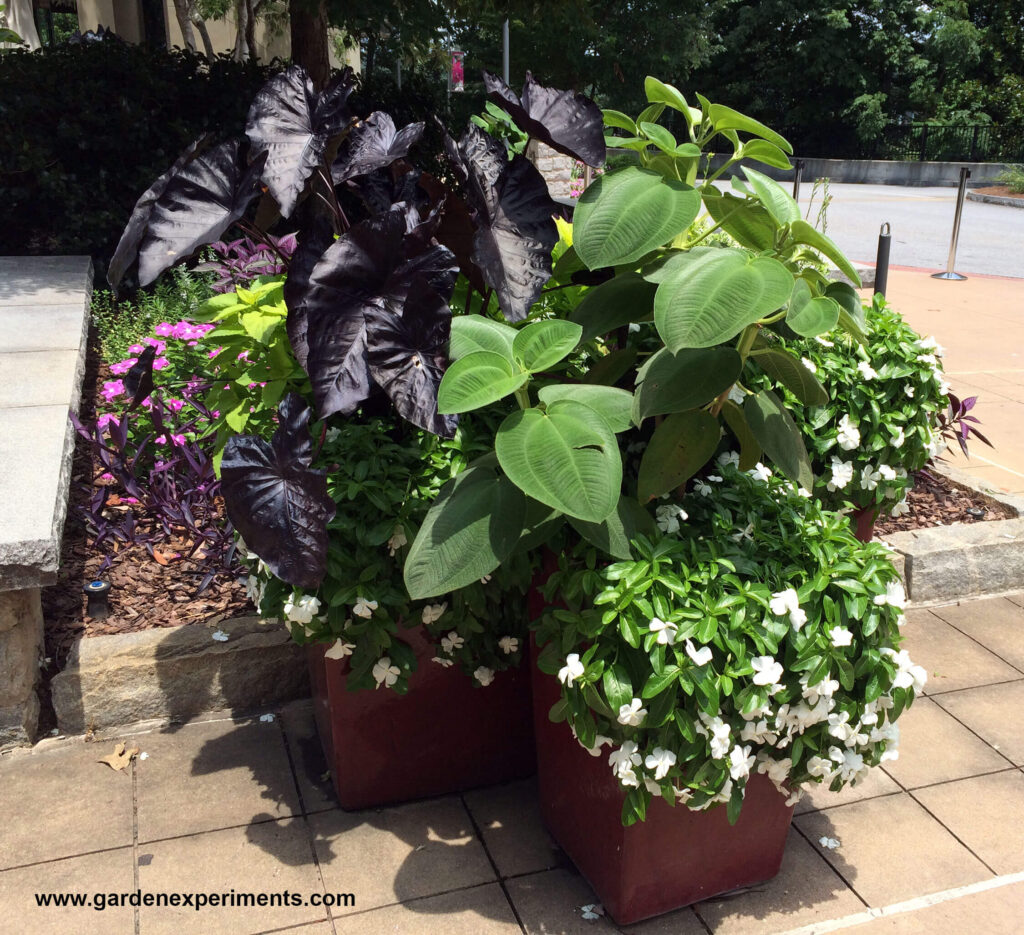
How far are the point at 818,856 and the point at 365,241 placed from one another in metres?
1.94

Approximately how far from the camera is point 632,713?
1943 millimetres

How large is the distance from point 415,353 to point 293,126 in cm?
65

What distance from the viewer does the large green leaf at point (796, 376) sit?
219cm

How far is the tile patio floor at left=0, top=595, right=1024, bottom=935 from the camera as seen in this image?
2.36 metres

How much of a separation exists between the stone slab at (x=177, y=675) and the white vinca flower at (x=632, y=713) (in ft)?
4.69

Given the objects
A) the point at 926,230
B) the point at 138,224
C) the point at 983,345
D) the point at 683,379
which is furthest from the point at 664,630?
the point at 926,230

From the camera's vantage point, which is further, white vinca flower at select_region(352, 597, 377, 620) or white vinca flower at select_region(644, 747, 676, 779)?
white vinca flower at select_region(352, 597, 377, 620)

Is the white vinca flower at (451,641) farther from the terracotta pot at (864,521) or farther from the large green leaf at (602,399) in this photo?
the terracotta pot at (864,521)

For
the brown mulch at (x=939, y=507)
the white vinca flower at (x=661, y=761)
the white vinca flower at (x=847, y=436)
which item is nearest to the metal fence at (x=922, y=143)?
the brown mulch at (x=939, y=507)

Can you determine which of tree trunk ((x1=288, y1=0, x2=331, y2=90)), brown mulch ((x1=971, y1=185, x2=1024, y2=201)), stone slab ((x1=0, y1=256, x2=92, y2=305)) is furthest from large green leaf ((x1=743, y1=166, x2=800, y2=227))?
brown mulch ((x1=971, y1=185, x2=1024, y2=201))

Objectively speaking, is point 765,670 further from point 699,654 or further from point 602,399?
point 602,399

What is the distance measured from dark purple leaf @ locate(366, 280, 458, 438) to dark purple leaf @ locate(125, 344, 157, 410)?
2.12 ft

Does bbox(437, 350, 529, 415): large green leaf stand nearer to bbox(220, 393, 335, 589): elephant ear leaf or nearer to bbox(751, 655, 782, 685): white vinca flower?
bbox(220, 393, 335, 589): elephant ear leaf

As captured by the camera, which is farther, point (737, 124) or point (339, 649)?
point (339, 649)
